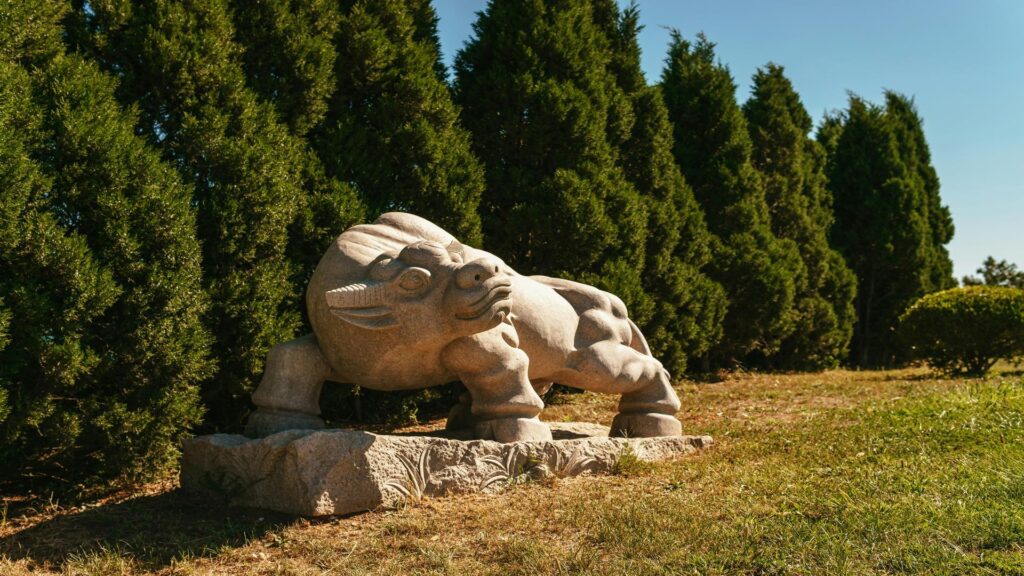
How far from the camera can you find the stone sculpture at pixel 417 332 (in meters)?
4.42

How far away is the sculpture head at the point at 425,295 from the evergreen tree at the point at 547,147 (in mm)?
3825

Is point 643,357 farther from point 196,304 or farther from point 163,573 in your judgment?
point 163,573

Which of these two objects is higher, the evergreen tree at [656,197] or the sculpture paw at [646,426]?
the evergreen tree at [656,197]

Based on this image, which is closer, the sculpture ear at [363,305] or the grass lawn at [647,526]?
the grass lawn at [647,526]

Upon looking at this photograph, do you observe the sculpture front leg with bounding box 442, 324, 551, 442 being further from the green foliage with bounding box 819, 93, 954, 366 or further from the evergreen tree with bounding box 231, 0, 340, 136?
the green foliage with bounding box 819, 93, 954, 366

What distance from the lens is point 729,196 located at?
38.3ft

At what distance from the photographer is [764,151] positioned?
13062 millimetres

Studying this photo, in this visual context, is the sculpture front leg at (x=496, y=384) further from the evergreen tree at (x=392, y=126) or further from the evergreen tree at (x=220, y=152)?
the evergreen tree at (x=392, y=126)

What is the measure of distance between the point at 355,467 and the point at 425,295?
101 centimetres

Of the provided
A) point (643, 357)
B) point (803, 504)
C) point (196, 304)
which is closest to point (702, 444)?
point (643, 357)

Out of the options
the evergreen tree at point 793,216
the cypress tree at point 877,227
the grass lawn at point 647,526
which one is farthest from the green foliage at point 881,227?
the grass lawn at point 647,526

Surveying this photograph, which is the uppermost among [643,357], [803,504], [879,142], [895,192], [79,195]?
[879,142]

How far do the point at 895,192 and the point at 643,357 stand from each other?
457 inches

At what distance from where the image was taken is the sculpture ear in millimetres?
4324
